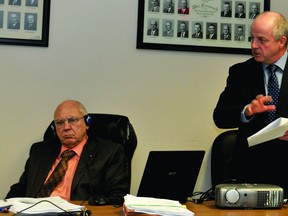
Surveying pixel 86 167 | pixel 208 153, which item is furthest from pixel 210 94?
pixel 86 167

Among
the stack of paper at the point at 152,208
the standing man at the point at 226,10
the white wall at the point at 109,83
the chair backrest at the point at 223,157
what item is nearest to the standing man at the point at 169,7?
the white wall at the point at 109,83

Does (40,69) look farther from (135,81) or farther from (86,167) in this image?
(86,167)

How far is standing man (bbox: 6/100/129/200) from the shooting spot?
8.47ft

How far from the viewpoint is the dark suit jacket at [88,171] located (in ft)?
8.41

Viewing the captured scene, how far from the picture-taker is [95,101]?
10.6 ft

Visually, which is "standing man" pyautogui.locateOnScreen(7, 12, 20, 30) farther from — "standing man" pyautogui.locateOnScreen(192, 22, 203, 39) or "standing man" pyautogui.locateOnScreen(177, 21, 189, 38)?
"standing man" pyautogui.locateOnScreen(192, 22, 203, 39)

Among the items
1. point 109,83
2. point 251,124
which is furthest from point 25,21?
point 251,124

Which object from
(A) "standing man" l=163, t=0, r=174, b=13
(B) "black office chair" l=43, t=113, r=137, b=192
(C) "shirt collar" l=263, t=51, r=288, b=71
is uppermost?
(A) "standing man" l=163, t=0, r=174, b=13

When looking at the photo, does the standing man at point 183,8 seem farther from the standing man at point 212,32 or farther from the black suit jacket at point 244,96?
the black suit jacket at point 244,96

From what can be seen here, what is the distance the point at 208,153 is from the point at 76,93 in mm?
1069

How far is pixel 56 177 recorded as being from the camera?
2.65 m

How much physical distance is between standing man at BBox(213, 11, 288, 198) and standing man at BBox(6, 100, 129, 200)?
682mm

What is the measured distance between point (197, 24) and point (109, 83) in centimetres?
80

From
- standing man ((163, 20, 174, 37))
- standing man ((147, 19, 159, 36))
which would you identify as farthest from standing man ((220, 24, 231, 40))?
standing man ((147, 19, 159, 36))
